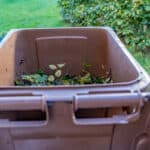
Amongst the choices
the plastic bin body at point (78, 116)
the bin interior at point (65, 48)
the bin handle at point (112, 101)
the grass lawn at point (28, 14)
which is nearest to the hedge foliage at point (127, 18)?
the grass lawn at point (28, 14)

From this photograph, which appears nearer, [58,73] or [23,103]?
[23,103]

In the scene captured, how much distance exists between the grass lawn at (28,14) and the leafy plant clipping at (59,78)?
337 cm

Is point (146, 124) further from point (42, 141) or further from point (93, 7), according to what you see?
point (93, 7)

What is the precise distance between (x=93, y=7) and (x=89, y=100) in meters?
4.25

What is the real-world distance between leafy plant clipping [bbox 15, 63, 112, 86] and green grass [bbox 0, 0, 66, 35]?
3.47m

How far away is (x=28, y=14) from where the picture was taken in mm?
7637

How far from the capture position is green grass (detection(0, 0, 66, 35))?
21.9ft

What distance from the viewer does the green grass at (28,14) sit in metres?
6.68

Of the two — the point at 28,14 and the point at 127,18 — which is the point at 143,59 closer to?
the point at 127,18

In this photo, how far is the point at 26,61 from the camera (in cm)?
247

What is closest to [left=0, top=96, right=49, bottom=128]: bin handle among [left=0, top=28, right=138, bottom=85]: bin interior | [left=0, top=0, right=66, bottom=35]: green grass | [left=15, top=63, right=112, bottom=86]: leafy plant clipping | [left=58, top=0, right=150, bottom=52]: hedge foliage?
[left=15, top=63, right=112, bottom=86]: leafy plant clipping

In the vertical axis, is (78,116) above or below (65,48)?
above

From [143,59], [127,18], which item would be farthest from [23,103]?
[127,18]

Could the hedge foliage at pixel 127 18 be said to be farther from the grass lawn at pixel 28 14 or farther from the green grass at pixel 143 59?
the grass lawn at pixel 28 14
